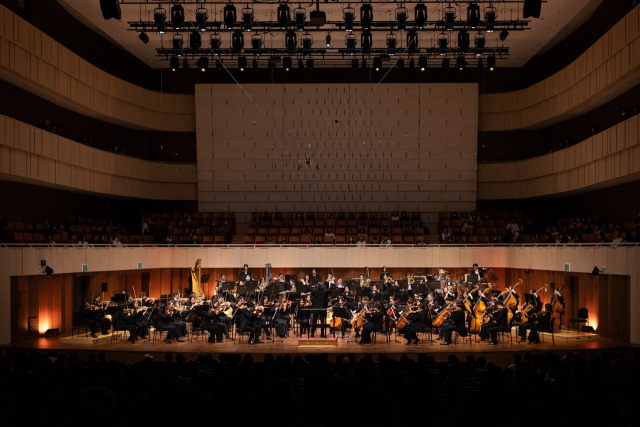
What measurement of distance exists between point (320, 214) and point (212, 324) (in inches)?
425

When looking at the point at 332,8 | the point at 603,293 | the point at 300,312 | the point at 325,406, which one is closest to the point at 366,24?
the point at 332,8

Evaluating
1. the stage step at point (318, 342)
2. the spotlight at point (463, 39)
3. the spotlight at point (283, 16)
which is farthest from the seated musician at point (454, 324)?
the spotlight at point (283, 16)

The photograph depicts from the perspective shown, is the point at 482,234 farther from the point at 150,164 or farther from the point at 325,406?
the point at 325,406

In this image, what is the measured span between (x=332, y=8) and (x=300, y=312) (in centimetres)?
1084

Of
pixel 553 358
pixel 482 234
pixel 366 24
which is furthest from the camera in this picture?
pixel 482 234

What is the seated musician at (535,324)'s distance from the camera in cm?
1338

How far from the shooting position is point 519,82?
25.3 metres

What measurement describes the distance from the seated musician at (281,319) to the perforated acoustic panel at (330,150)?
10454mm

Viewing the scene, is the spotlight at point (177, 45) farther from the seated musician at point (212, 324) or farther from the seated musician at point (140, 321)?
the seated musician at point (212, 324)

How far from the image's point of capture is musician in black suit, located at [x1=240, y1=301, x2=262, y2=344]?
13359 millimetres

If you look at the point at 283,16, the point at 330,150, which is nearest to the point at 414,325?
the point at 283,16

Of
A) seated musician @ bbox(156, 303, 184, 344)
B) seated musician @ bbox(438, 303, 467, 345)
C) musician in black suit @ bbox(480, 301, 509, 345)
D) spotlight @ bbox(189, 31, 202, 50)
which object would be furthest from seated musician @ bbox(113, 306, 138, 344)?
musician in black suit @ bbox(480, 301, 509, 345)

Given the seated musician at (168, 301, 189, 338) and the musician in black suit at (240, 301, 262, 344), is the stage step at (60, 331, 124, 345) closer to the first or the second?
the seated musician at (168, 301, 189, 338)

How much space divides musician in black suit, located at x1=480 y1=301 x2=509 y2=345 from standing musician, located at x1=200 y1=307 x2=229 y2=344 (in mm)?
6144
